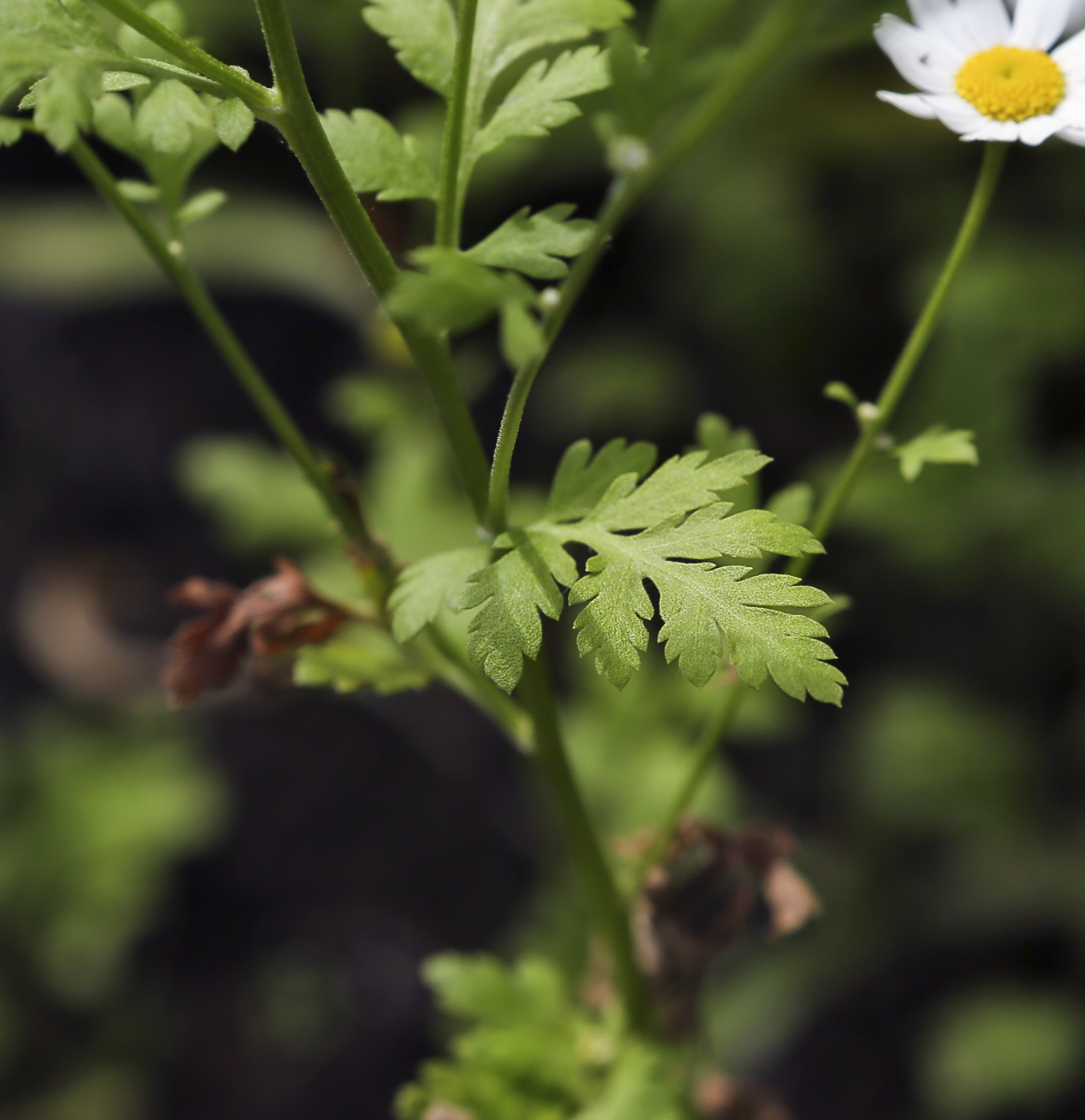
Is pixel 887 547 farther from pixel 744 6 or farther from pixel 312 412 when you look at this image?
pixel 312 412

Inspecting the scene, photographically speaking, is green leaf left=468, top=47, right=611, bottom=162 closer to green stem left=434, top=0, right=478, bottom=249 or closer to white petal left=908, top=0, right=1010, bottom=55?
green stem left=434, top=0, right=478, bottom=249

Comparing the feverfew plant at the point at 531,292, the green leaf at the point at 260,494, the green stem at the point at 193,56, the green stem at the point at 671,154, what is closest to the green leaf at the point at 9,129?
the feverfew plant at the point at 531,292

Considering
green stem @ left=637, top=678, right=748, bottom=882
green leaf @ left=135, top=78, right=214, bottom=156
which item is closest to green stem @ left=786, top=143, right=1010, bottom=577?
green stem @ left=637, top=678, right=748, bottom=882

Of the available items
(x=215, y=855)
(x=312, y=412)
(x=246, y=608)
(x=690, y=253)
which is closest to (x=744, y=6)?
(x=690, y=253)

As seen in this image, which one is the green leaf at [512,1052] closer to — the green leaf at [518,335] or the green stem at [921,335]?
the green stem at [921,335]

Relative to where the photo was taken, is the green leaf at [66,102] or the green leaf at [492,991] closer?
the green leaf at [66,102]

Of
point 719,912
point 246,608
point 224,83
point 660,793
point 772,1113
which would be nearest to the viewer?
point 224,83

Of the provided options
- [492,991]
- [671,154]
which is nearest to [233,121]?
[671,154]
